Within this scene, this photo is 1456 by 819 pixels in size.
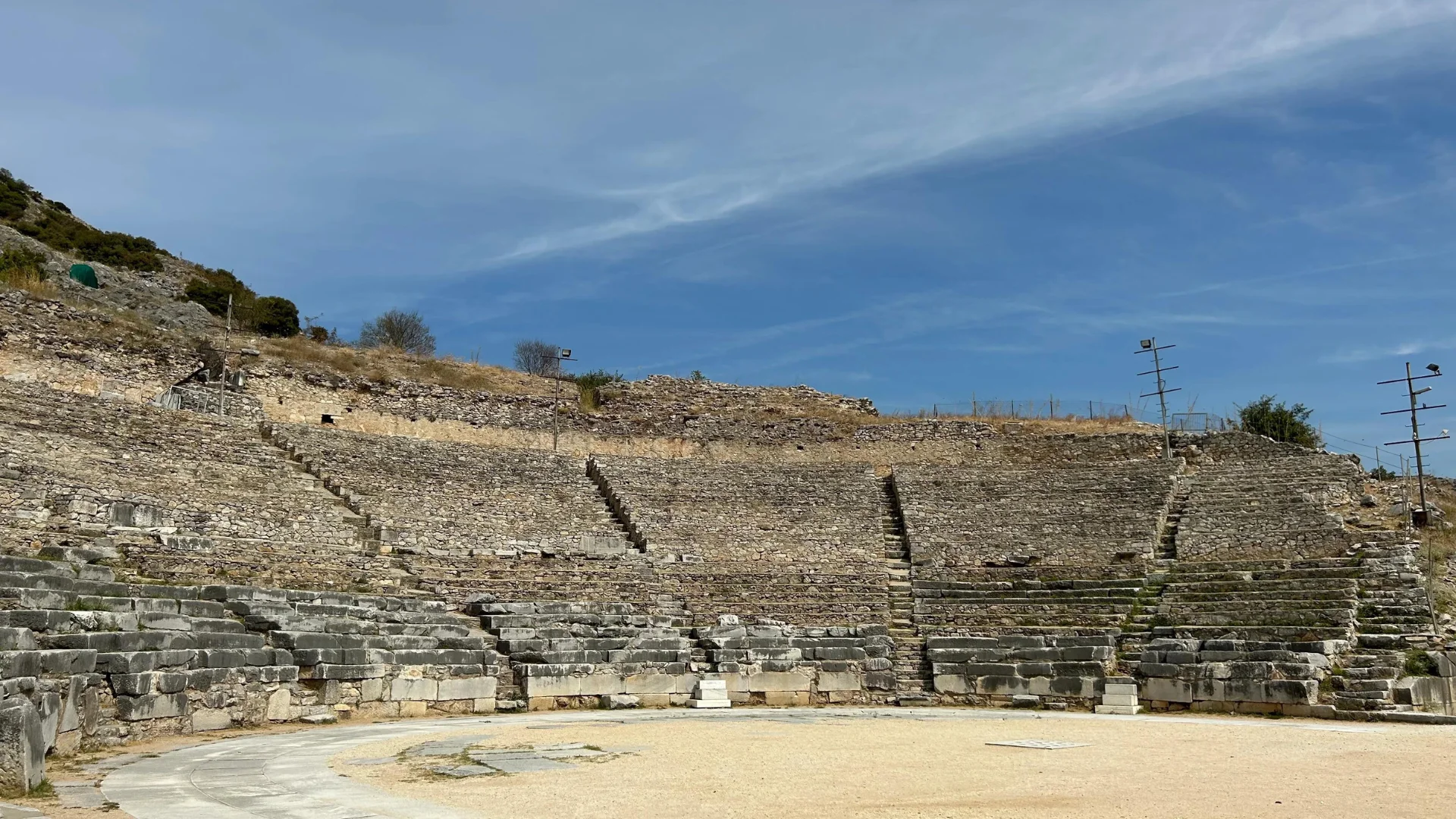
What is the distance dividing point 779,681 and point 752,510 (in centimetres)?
854

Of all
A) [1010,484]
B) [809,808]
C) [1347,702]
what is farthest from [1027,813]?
[1010,484]

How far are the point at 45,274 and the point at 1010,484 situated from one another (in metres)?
30.3

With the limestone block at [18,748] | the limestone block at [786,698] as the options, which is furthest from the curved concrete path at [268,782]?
the limestone block at [786,698]

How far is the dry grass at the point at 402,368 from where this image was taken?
31.5m

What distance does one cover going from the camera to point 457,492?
24.5 meters

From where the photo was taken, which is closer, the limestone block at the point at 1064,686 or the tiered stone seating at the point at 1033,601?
the limestone block at the point at 1064,686

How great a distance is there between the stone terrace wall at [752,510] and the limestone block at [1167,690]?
7390mm

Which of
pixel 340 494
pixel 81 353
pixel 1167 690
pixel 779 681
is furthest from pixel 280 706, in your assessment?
pixel 81 353

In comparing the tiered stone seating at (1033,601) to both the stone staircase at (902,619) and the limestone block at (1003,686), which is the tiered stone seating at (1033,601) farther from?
the limestone block at (1003,686)

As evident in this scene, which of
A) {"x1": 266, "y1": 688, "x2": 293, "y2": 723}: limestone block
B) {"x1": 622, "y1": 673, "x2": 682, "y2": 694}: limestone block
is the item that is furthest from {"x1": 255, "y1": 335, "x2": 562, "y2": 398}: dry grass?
{"x1": 266, "y1": 688, "x2": 293, "y2": 723}: limestone block

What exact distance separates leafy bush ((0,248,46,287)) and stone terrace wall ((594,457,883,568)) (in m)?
16.6

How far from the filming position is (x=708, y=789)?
8312 mm

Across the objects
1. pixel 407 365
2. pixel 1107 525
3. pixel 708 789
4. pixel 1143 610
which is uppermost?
pixel 407 365

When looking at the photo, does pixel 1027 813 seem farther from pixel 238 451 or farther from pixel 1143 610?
pixel 238 451
